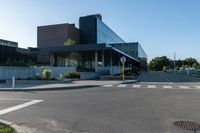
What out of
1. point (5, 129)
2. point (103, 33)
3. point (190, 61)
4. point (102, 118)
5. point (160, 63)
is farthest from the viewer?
point (160, 63)

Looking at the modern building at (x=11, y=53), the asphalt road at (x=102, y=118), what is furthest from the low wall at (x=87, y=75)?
the modern building at (x=11, y=53)

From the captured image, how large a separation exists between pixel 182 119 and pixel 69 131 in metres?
3.87

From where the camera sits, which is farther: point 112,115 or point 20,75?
point 20,75

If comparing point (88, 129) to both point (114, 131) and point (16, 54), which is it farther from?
point (16, 54)

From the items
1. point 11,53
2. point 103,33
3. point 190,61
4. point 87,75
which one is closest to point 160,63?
point 190,61

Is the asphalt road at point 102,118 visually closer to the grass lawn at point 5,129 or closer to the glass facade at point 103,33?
the grass lawn at point 5,129

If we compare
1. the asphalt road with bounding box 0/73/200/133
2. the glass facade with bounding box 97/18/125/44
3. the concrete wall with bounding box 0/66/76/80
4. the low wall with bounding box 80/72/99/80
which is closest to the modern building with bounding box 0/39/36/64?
the concrete wall with bounding box 0/66/76/80

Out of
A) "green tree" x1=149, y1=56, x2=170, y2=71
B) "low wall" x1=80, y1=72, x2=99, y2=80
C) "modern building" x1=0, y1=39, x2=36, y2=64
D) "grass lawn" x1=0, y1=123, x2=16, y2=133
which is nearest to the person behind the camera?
"grass lawn" x1=0, y1=123, x2=16, y2=133

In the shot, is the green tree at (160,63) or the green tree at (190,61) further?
the green tree at (160,63)

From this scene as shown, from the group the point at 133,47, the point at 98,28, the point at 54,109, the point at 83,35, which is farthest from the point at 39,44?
the point at 54,109

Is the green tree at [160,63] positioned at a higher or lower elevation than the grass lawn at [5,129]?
higher

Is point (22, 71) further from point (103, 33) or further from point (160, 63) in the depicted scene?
point (160, 63)

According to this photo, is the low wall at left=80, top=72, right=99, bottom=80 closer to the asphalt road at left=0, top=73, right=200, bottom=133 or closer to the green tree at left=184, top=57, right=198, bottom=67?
the asphalt road at left=0, top=73, right=200, bottom=133

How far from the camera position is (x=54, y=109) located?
10117 millimetres
